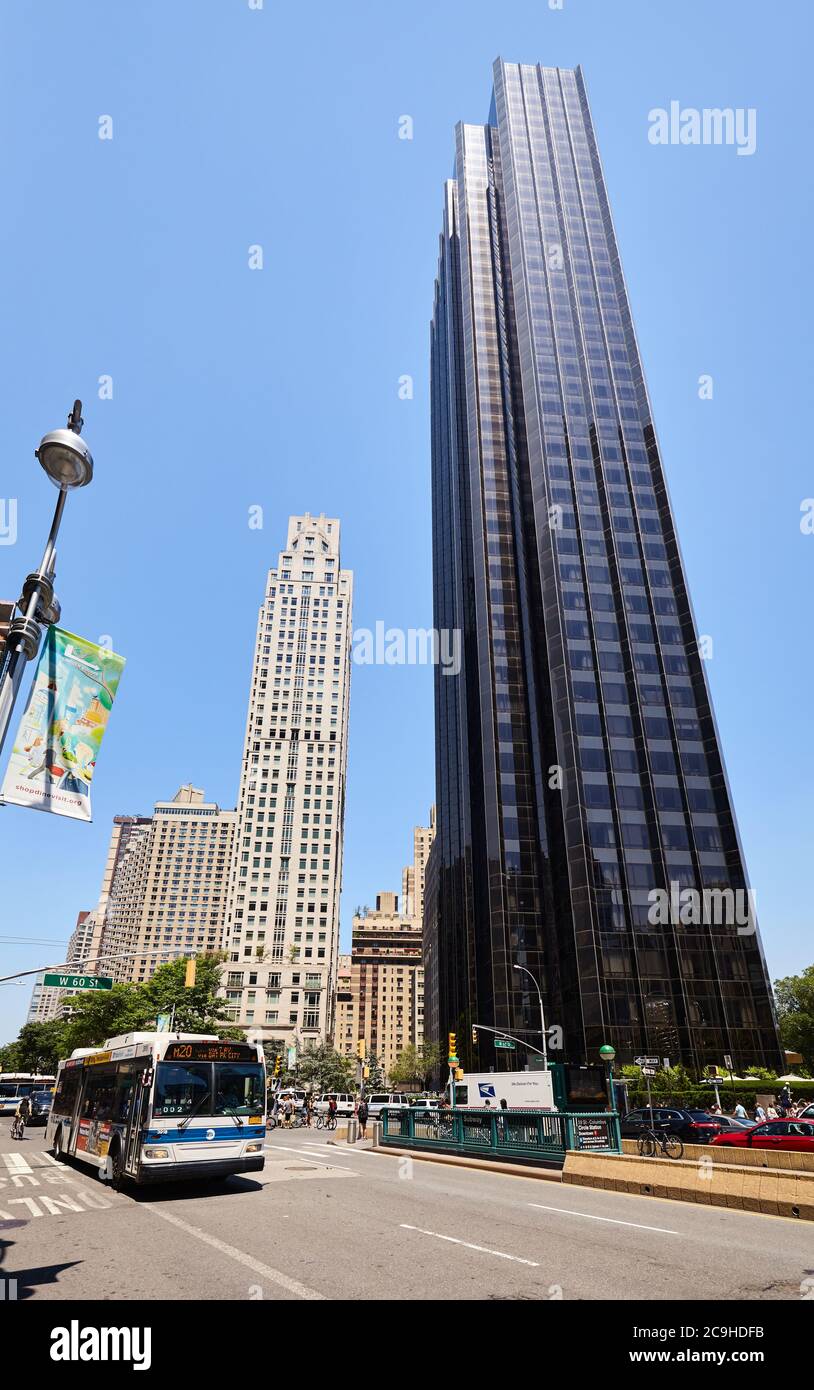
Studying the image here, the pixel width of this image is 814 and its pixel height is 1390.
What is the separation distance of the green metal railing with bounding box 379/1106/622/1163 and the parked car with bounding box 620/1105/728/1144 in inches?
250

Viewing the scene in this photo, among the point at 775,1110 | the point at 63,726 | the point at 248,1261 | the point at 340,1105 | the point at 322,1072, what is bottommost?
the point at 340,1105

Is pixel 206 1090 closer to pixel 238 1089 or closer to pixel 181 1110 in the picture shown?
pixel 181 1110

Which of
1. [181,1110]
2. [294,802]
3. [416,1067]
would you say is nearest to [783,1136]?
[181,1110]

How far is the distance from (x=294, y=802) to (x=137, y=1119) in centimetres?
10009

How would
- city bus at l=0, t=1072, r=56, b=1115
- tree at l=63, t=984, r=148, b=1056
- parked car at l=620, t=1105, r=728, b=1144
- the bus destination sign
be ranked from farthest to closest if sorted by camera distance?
tree at l=63, t=984, r=148, b=1056 → city bus at l=0, t=1072, r=56, b=1115 → parked car at l=620, t=1105, r=728, b=1144 → the bus destination sign

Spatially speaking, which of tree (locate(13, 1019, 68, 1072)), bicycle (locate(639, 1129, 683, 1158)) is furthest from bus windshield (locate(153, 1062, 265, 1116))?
tree (locate(13, 1019, 68, 1072))

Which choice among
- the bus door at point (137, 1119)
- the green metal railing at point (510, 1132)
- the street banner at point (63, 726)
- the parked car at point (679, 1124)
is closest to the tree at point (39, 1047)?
the green metal railing at point (510, 1132)

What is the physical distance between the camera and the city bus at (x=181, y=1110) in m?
14.7

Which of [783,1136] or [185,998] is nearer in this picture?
[783,1136]

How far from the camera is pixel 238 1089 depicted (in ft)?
52.4

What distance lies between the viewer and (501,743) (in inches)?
3039

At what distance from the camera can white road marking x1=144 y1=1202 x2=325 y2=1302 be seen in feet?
24.4

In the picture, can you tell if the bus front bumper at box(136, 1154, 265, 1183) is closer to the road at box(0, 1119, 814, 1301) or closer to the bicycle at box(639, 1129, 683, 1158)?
the road at box(0, 1119, 814, 1301)

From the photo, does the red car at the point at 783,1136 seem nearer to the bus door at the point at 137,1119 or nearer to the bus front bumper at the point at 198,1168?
the bus front bumper at the point at 198,1168
